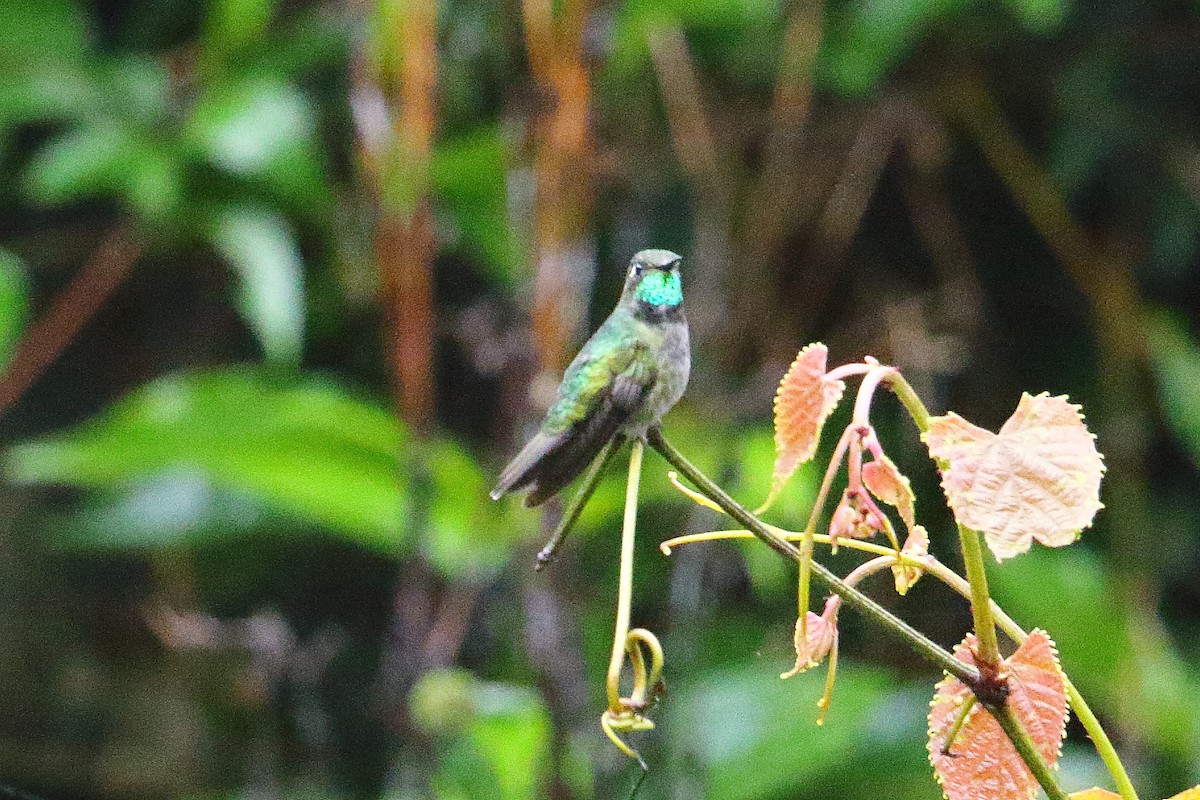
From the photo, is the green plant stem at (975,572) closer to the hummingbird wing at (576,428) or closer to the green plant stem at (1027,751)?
the green plant stem at (1027,751)

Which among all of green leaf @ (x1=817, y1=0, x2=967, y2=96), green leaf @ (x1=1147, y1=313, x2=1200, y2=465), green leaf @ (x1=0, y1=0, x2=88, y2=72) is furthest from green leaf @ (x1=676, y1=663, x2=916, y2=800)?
green leaf @ (x1=0, y1=0, x2=88, y2=72)

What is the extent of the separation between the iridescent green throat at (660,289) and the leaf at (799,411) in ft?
0.47

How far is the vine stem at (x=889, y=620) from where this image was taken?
15.4 inches

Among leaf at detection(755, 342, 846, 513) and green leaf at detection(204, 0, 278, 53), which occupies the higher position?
green leaf at detection(204, 0, 278, 53)

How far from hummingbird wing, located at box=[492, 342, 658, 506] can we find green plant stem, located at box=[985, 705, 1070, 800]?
0.18 metres

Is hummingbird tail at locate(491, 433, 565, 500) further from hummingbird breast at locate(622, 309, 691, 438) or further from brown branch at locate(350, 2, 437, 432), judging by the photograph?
brown branch at locate(350, 2, 437, 432)

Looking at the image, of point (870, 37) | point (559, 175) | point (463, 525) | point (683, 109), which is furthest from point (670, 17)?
point (463, 525)

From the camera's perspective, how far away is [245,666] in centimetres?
210

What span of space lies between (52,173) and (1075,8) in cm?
156

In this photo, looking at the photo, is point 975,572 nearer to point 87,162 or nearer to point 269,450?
point 269,450

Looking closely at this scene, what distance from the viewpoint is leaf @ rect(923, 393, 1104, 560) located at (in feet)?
1.31

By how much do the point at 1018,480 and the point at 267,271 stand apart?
159 cm

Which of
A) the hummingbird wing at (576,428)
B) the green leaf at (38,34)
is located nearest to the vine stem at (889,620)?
the hummingbird wing at (576,428)

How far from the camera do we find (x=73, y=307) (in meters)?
2.18
